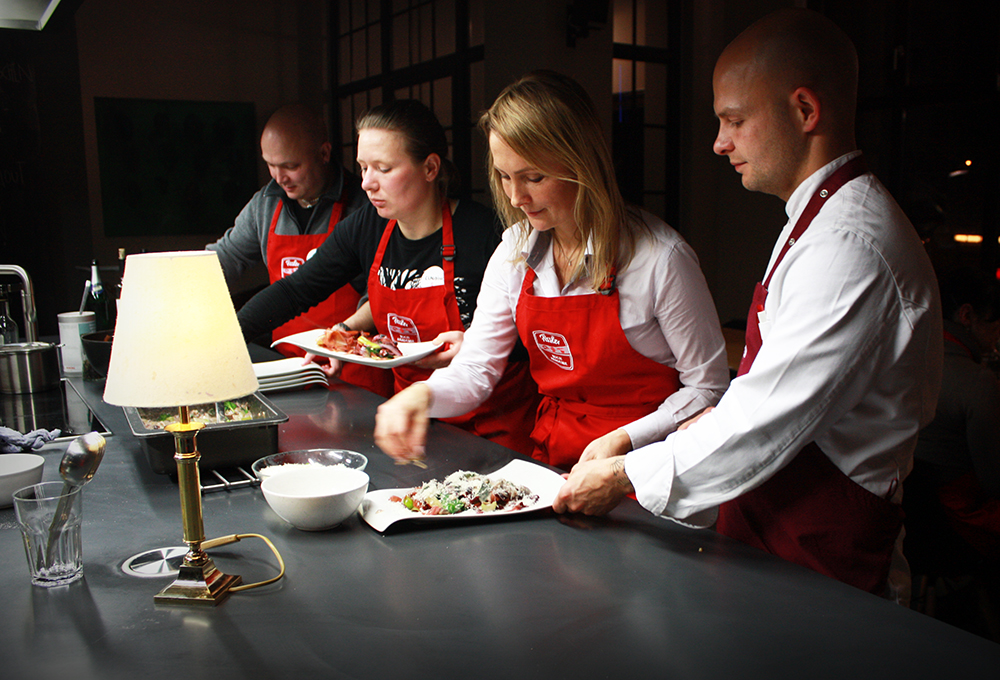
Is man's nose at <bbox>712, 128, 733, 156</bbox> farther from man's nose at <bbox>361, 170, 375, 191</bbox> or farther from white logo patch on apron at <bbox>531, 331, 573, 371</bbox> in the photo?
man's nose at <bbox>361, 170, 375, 191</bbox>

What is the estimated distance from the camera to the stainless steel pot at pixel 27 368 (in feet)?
7.88

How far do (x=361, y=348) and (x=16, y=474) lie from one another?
1.13 metres

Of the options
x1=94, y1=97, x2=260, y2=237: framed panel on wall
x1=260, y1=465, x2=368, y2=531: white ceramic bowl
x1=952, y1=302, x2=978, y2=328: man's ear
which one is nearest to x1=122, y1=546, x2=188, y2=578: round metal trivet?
x1=260, y1=465, x2=368, y2=531: white ceramic bowl

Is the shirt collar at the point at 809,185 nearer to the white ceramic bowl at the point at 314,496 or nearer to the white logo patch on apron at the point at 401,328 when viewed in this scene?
the white ceramic bowl at the point at 314,496

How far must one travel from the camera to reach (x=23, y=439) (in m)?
1.76

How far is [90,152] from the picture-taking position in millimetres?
6703

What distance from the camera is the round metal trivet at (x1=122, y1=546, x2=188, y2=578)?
1161mm

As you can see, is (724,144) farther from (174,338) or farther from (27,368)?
(27,368)

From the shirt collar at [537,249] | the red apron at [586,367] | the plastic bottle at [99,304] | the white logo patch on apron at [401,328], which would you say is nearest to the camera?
the red apron at [586,367]

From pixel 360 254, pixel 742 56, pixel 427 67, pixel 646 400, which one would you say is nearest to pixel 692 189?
pixel 427 67

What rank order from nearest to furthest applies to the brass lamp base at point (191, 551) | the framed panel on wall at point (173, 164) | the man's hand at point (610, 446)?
the brass lamp base at point (191, 551) → the man's hand at point (610, 446) → the framed panel on wall at point (173, 164)

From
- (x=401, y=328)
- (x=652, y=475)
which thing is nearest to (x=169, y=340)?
(x=652, y=475)

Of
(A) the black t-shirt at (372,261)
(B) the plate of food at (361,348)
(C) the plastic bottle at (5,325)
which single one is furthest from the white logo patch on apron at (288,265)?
(C) the plastic bottle at (5,325)

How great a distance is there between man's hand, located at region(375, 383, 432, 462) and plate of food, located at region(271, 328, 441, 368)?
430 mm
